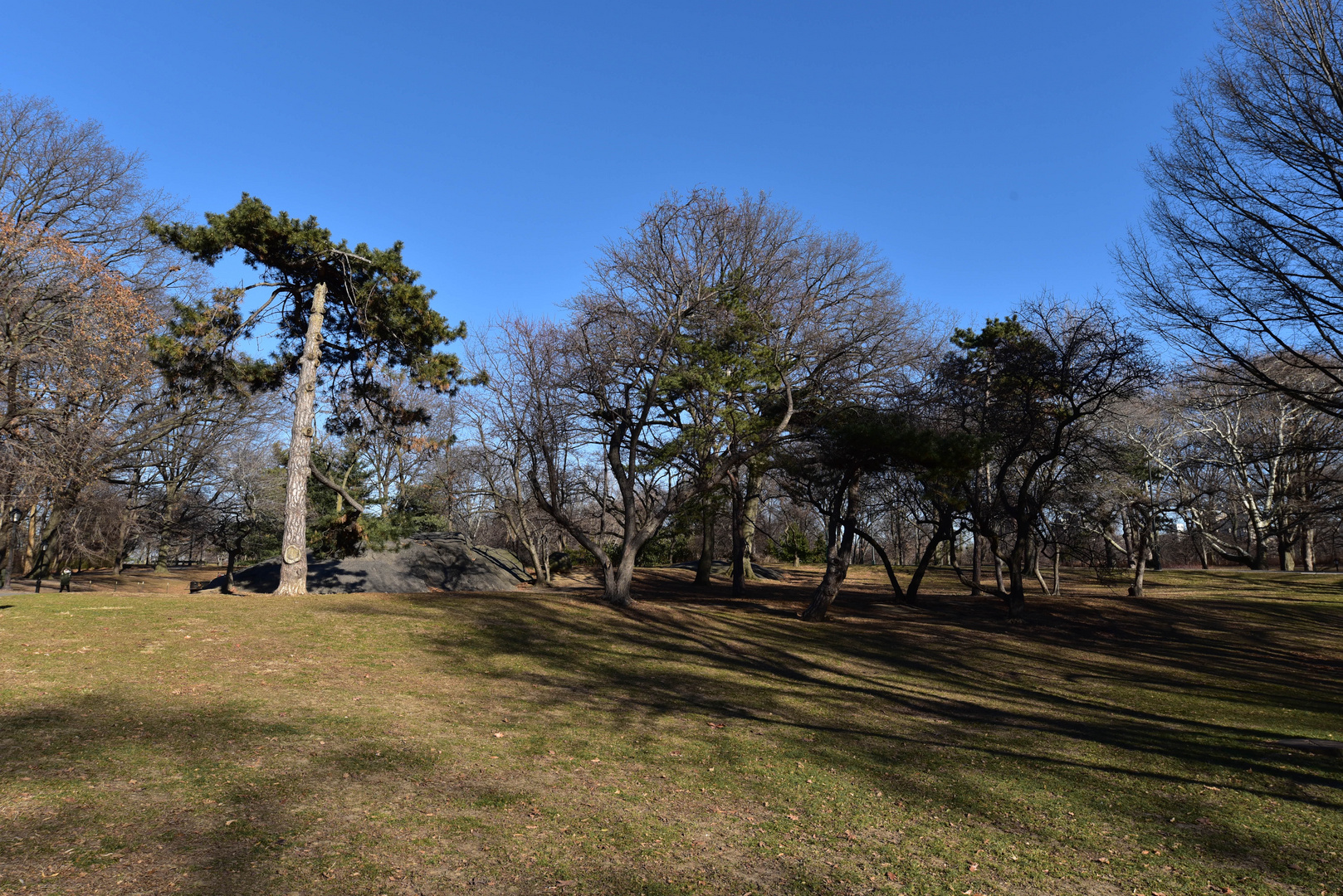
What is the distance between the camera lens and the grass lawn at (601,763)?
4.38m

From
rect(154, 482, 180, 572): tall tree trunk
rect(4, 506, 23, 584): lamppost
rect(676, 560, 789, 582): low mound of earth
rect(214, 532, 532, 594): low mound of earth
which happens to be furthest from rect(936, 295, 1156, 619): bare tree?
rect(154, 482, 180, 572): tall tree trunk

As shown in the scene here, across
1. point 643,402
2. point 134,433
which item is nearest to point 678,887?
point 643,402

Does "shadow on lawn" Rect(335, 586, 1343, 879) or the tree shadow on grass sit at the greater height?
the tree shadow on grass

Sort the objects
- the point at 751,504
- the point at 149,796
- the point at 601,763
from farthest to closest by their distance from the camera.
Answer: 1. the point at 751,504
2. the point at 601,763
3. the point at 149,796

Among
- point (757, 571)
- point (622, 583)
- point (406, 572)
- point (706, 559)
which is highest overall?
point (706, 559)

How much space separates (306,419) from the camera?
1485cm

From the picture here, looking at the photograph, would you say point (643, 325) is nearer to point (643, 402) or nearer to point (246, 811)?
point (643, 402)

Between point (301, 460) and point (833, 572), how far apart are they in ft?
41.9

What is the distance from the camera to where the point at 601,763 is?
264 inches

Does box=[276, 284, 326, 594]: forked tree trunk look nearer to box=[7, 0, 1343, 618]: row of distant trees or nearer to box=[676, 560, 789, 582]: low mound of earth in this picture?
box=[7, 0, 1343, 618]: row of distant trees

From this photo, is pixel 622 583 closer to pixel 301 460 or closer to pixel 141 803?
pixel 301 460

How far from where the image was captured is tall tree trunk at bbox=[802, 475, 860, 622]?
60.8 ft

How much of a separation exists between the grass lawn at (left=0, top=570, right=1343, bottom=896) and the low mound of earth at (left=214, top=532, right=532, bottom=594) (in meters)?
5.93

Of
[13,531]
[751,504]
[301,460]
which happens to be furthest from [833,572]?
[13,531]
